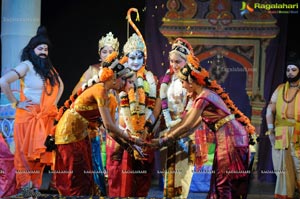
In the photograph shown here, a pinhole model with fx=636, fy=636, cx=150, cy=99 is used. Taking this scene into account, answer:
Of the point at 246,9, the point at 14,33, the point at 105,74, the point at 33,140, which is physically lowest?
the point at 33,140

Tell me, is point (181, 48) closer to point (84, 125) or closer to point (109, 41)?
point (109, 41)

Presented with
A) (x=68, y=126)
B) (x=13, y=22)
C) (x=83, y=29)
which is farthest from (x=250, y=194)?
(x=13, y=22)

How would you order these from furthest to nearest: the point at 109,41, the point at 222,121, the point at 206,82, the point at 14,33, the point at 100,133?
the point at 14,33 → the point at 109,41 → the point at 100,133 → the point at 206,82 → the point at 222,121

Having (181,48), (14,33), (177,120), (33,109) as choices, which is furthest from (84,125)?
(14,33)

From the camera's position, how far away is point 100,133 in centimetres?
613

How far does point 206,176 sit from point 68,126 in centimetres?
149

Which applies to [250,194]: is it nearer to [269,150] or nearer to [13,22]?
[269,150]

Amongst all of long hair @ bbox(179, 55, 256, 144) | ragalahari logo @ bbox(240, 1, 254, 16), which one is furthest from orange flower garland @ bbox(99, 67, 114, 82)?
ragalahari logo @ bbox(240, 1, 254, 16)

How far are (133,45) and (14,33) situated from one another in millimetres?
1270

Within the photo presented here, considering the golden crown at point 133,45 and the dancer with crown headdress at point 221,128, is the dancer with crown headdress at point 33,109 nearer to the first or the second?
the golden crown at point 133,45

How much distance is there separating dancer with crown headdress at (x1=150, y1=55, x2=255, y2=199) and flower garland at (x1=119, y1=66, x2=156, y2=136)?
43 centimetres

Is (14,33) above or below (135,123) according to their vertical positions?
above

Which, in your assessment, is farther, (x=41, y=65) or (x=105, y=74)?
(x=41, y=65)

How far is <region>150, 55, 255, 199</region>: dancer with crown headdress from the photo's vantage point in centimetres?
555
